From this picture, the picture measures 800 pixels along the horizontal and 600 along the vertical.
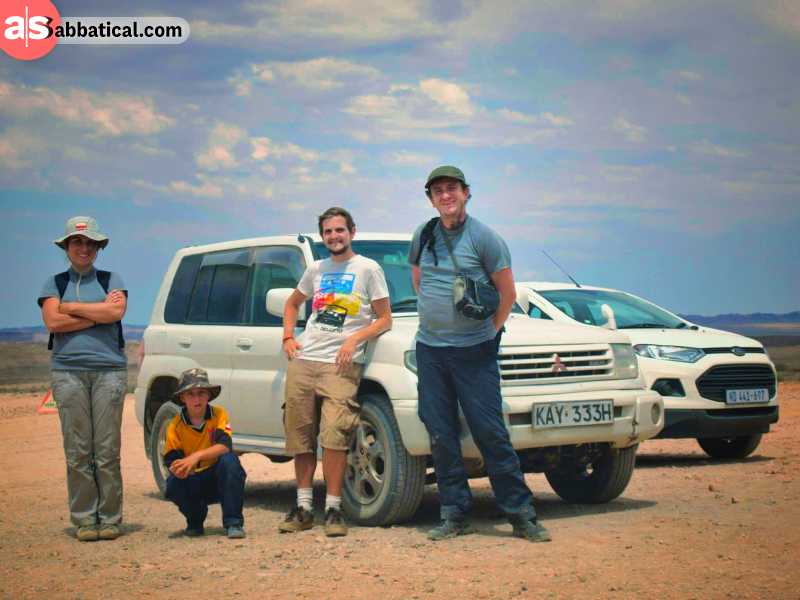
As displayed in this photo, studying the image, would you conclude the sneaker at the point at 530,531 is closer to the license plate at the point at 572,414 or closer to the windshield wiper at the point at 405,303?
the license plate at the point at 572,414

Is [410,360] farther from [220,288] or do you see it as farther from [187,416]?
[220,288]

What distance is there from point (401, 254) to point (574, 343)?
161 cm

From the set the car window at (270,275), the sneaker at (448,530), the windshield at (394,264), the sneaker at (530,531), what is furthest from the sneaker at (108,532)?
the sneaker at (530,531)

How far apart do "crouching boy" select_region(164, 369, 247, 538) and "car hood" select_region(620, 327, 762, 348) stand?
531 cm

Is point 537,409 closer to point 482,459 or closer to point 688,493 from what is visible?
point 482,459

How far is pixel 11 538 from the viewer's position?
845 cm

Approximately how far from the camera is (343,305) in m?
7.95

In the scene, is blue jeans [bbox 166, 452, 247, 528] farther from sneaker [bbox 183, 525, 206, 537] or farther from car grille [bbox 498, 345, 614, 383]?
car grille [bbox 498, 345, 614, 383]

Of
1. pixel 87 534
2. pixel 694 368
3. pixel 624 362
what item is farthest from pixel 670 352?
pixel 87 534

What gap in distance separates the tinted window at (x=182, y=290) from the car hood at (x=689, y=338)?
445 centimetres

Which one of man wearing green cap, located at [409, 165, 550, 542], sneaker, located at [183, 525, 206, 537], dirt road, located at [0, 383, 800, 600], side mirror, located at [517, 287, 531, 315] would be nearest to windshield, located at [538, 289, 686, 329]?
dirt road, located at [0, 383, 800, 600]

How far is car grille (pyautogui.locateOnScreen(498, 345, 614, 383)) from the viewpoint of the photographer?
25.8 feet

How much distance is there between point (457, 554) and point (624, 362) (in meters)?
2.20

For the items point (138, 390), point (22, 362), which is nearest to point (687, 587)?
point (138, 390)
